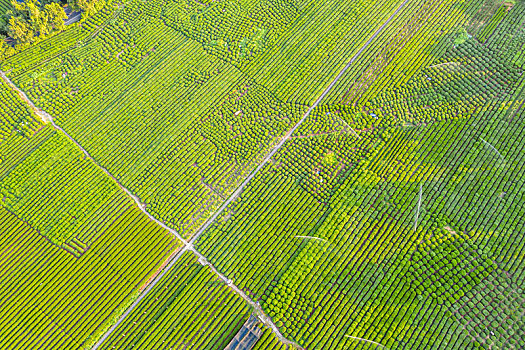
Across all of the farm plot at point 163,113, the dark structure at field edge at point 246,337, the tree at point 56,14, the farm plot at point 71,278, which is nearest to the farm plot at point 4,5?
the tree at point 56,14

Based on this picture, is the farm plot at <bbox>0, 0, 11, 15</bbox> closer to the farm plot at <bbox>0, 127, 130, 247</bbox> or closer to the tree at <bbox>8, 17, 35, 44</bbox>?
the tree at <bbox>8, 17, 35, 44</bbox>

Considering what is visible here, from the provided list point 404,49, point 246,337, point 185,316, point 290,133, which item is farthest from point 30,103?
point 404,49

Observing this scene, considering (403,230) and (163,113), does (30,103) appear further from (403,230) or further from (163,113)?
(403,230)

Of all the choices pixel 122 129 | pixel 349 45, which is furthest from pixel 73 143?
pixel 349 45

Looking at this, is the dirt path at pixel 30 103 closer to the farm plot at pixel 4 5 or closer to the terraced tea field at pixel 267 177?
the terraced tea field at pixel 267 177

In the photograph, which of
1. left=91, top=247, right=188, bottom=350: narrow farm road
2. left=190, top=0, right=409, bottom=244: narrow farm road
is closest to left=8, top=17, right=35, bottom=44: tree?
left=190, top=0, right=409, bottom=244: narrow farm road
